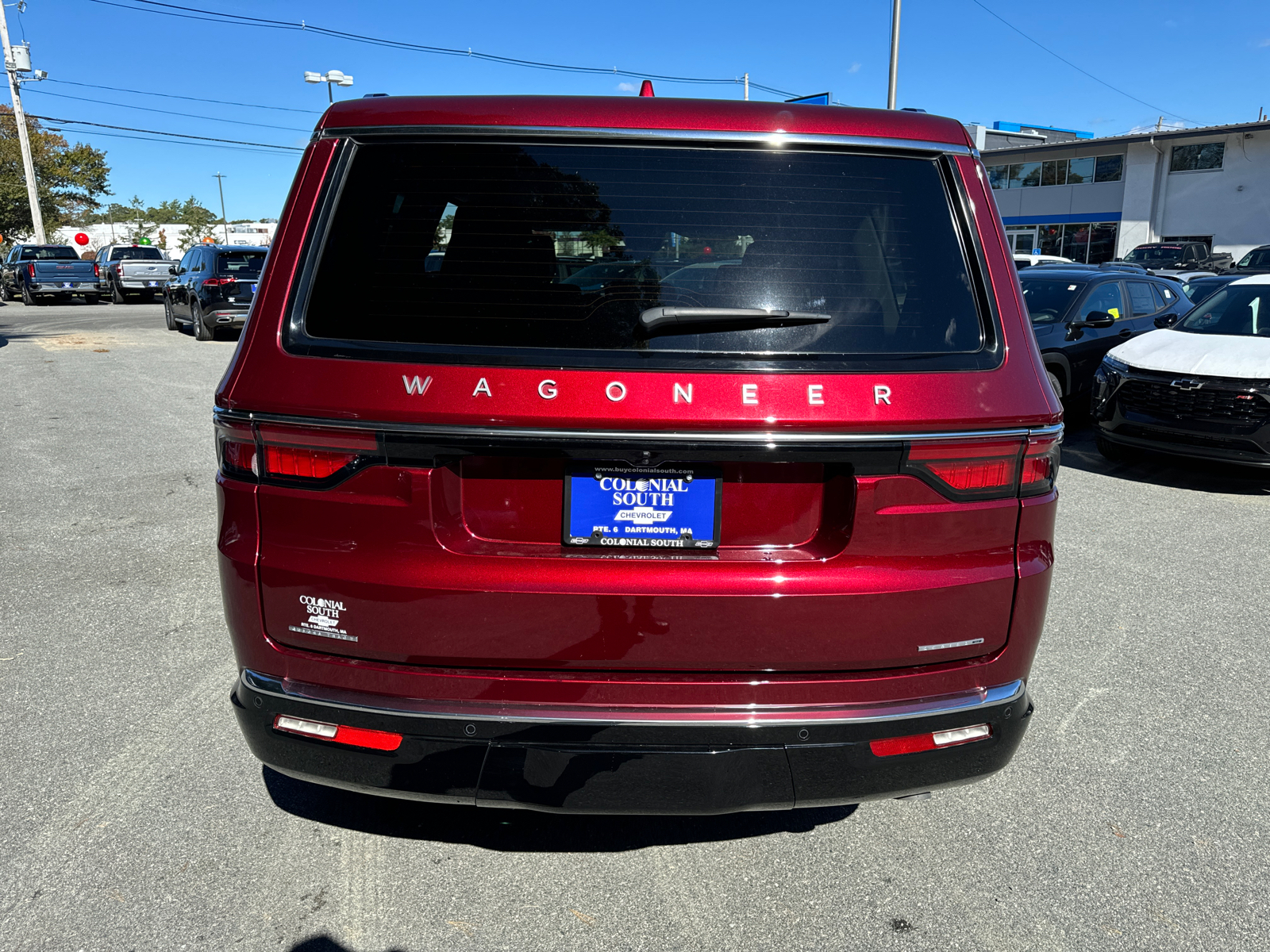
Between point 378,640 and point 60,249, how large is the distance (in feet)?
121

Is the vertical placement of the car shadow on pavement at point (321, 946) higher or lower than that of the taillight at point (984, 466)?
lower

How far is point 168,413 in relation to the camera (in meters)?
9.93

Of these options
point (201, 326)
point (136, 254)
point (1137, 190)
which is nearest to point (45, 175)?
point (136, 254)

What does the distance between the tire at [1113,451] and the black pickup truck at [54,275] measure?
32368 mm

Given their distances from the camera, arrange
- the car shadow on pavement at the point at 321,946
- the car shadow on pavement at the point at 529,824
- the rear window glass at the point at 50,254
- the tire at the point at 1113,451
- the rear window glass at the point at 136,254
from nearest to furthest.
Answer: the car shadow on pavement at the point at 321,946 < the car shadow on pavement at the point at 529,824 < the tire at the point at 1113,451 < the rear window glass at the point at 136,254 < the rear window glass at the point at 50,254

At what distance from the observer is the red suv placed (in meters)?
2.11

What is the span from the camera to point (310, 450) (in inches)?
84.9

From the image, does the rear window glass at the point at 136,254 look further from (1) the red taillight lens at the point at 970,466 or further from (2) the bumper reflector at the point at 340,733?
(1) the red taillight lens at the point at 970,466

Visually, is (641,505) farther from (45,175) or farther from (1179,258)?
(45,175)

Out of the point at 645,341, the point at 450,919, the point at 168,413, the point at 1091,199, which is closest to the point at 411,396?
the point at 645,341

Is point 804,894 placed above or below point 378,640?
below

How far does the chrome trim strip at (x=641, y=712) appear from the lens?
2.15m

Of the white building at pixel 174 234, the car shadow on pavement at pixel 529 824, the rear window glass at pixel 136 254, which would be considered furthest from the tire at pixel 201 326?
the white building at pixel 174 234

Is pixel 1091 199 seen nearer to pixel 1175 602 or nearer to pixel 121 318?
pixel 121 318
